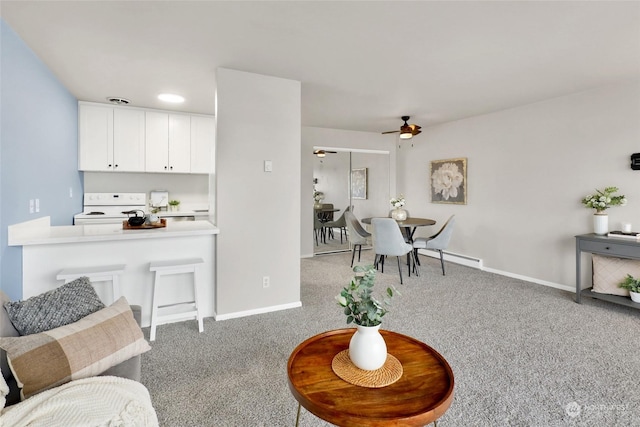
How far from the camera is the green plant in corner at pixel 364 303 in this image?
1.30 metres

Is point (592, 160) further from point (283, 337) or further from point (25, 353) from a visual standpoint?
point (25, 353)

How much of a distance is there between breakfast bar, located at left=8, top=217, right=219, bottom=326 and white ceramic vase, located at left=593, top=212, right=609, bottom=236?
162 inches

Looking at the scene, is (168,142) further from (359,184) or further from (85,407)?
(85,407)

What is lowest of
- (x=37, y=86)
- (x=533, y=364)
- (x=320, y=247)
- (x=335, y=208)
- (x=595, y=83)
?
(x=533, y=364)

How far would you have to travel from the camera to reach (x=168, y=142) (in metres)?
4.51

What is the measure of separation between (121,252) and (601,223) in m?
4.94

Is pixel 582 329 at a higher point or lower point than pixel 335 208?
lower

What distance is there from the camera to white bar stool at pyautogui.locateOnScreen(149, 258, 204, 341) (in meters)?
2.57

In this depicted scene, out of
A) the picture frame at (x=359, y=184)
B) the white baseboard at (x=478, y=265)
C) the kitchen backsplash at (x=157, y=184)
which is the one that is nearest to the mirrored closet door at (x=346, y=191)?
the picture frame at (x=359, y=184)

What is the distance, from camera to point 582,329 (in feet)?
9.13

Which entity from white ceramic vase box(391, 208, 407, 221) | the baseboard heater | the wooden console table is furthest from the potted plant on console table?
white ceramic vase box(391, 208, 407, 221)

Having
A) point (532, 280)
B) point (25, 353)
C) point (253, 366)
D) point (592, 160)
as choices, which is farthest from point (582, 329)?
point (25, 353)

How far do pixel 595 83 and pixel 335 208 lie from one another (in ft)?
14.2

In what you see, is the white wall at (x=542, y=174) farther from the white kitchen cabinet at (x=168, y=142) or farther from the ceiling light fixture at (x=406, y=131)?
the white kitchen cabinet at (x=168, y=142)
